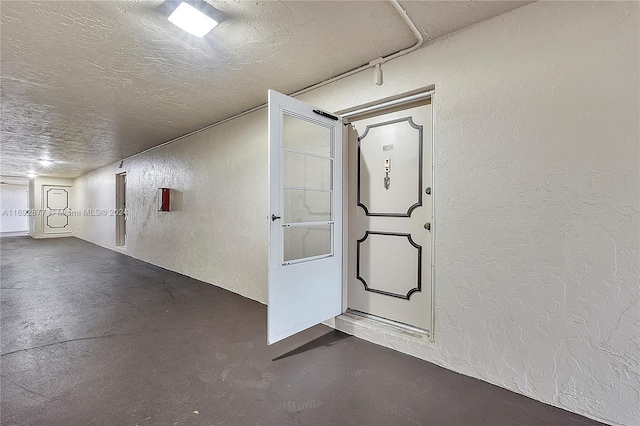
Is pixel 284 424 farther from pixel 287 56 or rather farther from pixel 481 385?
pixel 287 56

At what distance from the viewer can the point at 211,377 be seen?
2025 mm

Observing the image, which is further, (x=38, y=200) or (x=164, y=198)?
(x=38, y=200)

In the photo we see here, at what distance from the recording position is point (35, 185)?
11.0 m

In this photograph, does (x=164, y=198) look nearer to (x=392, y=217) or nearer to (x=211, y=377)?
(x=211, y=377)

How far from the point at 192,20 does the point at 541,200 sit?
243 centimetres

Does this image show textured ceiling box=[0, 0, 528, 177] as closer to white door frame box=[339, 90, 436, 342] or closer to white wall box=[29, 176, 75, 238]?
white door frame box=[339, 90, 436, 342]

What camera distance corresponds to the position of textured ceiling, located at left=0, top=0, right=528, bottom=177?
1.82 m

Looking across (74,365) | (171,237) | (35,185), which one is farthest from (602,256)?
(35,185)

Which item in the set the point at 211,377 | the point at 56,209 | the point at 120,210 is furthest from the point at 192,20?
the point at 56,209

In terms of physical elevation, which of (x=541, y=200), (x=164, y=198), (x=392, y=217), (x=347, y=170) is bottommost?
(x=392, y=217)

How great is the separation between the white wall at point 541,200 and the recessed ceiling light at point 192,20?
4.39 feet

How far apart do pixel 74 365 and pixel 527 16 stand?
3.87 meters

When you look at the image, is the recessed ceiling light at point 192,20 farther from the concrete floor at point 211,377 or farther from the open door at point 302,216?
the concrete floor at point 211,377

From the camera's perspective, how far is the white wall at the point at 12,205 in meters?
12.9
